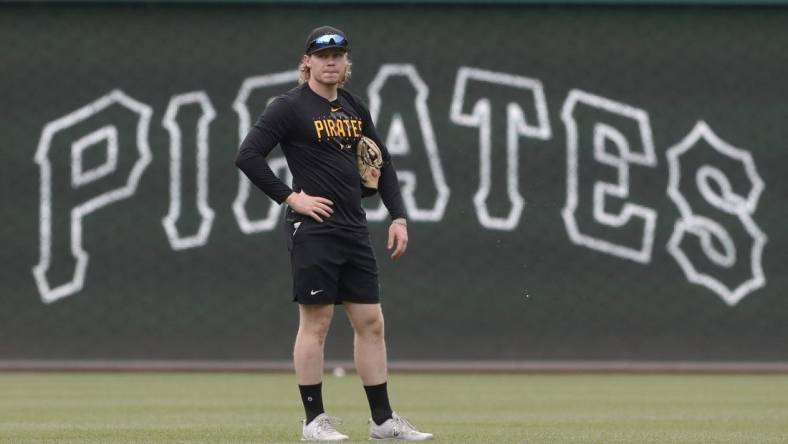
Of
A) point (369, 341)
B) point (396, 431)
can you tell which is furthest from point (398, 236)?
point (396, 431)

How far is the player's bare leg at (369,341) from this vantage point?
22.9 ft

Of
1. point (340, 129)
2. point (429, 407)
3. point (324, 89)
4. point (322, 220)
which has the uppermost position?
point (324, 89)

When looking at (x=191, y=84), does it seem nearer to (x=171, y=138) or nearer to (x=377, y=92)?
(x=171, y=138)

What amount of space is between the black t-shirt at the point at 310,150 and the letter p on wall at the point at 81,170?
4.29 m

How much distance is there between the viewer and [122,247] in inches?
441

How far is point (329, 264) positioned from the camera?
6.88m

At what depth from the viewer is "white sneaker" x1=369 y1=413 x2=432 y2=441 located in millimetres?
6850

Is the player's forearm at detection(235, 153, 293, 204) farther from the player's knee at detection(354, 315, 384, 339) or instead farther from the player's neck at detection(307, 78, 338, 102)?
the player's knee at detection(354, 315, 384, 339)

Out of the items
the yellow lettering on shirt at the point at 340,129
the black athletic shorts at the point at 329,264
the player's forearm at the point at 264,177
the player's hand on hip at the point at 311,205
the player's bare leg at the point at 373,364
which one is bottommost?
the player's bare leg at the point at 373,364

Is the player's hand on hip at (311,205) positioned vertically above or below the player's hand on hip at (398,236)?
above

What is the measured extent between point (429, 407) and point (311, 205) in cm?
224

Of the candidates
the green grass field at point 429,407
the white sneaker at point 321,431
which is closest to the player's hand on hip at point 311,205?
the white sneaker at point 321,431

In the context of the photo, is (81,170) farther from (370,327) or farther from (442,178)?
(370,327)

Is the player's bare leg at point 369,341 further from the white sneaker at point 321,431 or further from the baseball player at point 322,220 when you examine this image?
the white sneaker at point 321,431
